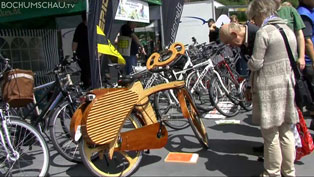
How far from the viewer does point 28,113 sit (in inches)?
167

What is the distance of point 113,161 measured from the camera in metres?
3.96

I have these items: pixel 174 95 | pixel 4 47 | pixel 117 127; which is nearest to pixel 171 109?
pixel 174 95

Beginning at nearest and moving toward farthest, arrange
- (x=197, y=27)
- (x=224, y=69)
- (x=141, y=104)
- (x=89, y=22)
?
1. (x=141, y=104)
2. (x=89, y=22)
3. (x=224, y=69)
4. (x=197, y=27)

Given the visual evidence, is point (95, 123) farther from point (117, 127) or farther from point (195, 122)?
point (195, 122)

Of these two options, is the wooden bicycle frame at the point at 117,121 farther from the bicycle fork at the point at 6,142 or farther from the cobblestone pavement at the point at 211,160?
the bicycle fork at the point at 6,142

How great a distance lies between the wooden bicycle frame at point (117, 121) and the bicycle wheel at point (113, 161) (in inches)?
3.5

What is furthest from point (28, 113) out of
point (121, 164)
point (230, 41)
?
point (230, 41)

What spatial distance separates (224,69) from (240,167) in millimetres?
2884

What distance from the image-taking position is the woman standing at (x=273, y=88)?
2930mm

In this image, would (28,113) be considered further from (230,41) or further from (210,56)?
(210,56)

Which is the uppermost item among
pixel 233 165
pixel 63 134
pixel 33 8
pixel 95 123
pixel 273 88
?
pixel 33 8

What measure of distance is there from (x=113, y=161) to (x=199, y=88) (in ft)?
8.82

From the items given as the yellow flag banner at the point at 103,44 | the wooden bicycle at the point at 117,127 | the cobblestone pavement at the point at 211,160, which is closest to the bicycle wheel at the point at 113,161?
the wooden bicycle at the point at 117,127

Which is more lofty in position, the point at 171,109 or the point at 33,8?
the point at 33,8
